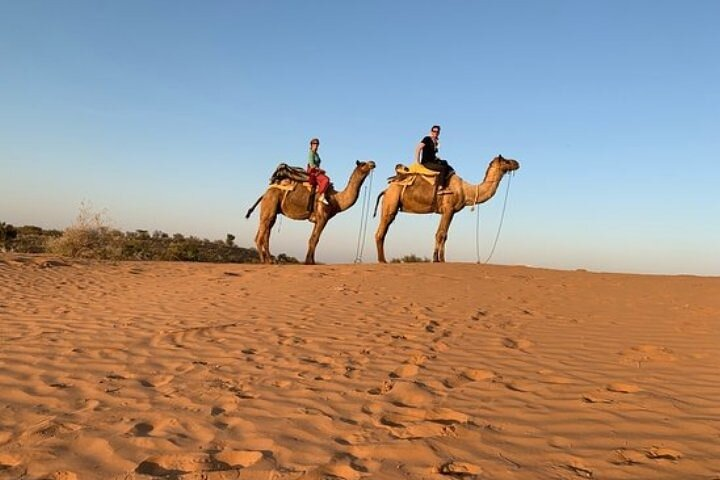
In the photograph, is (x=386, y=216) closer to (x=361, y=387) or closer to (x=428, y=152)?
(x=428, y=152)

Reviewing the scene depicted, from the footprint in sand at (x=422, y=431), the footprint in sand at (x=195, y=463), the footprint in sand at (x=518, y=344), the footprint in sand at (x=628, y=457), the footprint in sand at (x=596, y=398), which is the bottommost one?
the footprint in sand at (x=195, y=463)

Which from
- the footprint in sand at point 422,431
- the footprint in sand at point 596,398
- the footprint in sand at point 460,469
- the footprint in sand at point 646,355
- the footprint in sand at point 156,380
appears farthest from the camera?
the footprint in sand at point 646,355

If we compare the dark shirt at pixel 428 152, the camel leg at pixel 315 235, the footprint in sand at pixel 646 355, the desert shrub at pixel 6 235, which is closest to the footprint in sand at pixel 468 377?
the footprint in sand at pixel 646 355

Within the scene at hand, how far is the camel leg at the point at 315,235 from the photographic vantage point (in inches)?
642

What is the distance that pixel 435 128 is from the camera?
49.8 feet

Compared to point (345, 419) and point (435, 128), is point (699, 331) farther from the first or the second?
point (435, 128)

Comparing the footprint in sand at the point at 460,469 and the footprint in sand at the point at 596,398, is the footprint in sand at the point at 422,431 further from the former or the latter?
the footprint in sand at the point at 596,398

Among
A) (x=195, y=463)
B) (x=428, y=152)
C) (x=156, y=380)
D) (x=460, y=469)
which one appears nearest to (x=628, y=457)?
(x=460, y=469)

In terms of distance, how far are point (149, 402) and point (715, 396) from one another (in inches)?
186

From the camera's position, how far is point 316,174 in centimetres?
1616

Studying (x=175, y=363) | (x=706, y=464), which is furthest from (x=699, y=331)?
(x=175, y=363)

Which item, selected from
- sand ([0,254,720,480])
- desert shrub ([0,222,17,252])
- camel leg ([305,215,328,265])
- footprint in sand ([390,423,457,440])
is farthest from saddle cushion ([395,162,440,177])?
desert shrub ([0,222,17,252])

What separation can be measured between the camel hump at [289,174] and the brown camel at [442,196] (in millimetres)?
2683

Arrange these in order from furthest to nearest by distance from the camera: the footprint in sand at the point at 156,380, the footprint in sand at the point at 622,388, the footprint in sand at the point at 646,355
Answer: the footprint in sand at the point at 646,355
the footprint in sand at the point at 156,380
the footprint in sand at the point at 622,388
